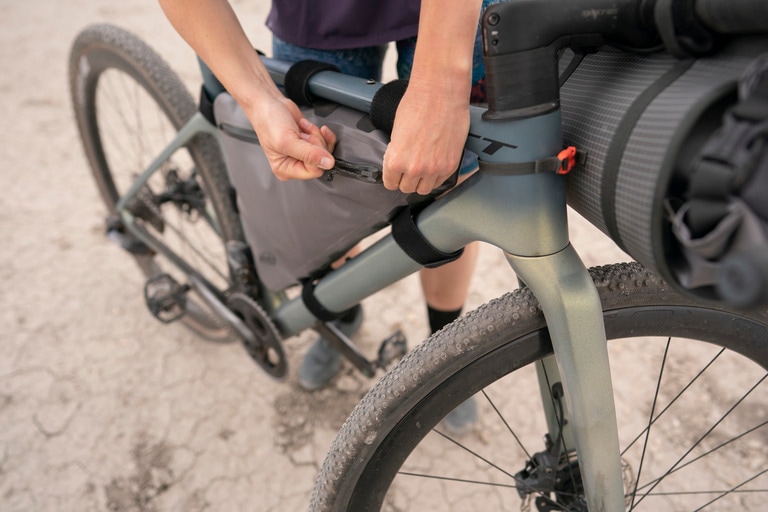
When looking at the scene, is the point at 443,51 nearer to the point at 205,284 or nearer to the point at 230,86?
the point at 230,86

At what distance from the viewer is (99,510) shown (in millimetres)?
1270

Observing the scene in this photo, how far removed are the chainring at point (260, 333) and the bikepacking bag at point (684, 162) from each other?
0.76 meters

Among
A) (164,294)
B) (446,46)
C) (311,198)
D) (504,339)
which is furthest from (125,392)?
(446,46)

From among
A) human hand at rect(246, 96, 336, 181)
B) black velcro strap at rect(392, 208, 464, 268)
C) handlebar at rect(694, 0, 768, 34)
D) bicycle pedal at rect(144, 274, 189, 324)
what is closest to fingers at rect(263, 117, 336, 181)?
human hand at rect(246, 96, 336, 181)

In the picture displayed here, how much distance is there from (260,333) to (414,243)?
23.7 inches

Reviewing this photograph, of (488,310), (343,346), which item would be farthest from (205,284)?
(488,310)

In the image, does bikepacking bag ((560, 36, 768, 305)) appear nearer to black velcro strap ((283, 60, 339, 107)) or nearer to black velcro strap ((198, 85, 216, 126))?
black velcro strap ((283, 60, 339, 107))

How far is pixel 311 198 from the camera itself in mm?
834

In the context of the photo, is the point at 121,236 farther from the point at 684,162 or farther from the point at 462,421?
the point at 684,162

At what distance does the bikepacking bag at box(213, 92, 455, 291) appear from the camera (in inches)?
28.2

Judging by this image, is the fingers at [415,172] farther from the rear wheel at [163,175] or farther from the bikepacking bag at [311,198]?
the rear wheel at [163,175]

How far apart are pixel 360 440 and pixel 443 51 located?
501 mm

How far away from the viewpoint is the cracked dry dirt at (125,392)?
1.31 meters

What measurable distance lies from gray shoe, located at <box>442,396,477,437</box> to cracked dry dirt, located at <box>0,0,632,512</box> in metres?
0.28
